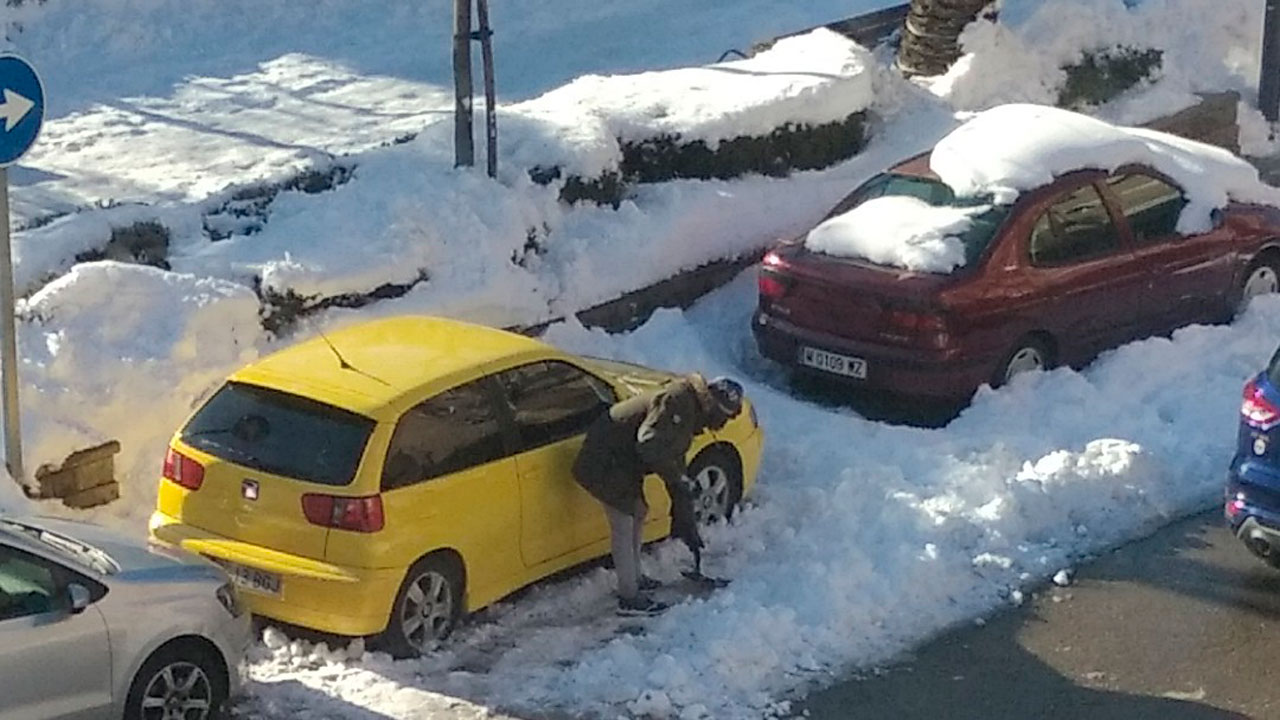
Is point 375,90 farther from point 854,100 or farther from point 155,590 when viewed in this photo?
point 155,590

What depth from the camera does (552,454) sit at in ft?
34.2

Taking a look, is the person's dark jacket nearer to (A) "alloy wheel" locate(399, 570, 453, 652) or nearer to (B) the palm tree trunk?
(A) "alloy wheel" locate(399, 570, 453, 652)

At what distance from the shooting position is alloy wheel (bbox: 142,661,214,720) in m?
8.79

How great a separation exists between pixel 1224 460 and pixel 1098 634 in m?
2.54

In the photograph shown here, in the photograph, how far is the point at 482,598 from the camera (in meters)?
10.1

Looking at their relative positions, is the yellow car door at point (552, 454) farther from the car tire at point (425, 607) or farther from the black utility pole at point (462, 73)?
the black utility pole at point (462, 73)

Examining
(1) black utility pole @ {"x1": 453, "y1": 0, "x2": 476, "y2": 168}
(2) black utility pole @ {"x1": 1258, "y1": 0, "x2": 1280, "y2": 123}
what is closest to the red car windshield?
(1) black utility pole @ {"x1": 453, "y1": 0, "x2": 476, "y2": 168}

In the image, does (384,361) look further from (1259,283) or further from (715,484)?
(1259,283)

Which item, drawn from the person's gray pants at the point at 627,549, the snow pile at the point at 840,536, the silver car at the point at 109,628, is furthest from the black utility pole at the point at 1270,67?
the silver car at the point at 109,628

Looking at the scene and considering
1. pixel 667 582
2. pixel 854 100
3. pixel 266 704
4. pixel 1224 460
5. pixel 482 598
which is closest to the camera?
pixel 266 704

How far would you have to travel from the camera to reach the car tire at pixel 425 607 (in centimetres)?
970

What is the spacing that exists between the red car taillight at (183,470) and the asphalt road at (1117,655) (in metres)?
3.03

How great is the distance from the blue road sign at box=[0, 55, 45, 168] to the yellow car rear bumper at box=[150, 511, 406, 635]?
220 cm

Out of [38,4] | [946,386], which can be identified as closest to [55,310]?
[946,386]
